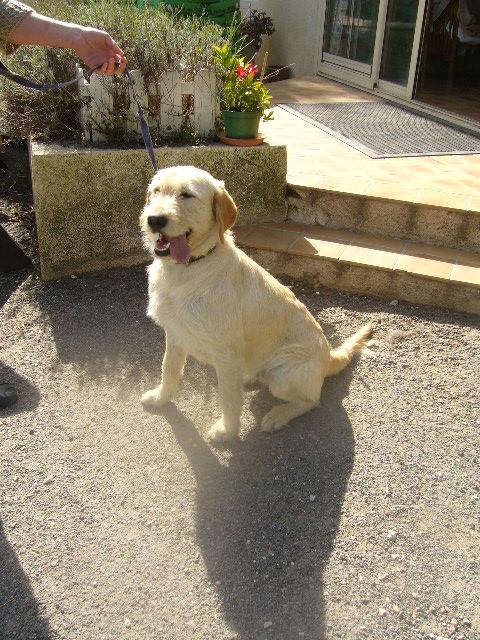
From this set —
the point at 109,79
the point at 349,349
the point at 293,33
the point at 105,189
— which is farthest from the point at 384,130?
the point at 293,33

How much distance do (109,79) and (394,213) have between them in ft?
9.34

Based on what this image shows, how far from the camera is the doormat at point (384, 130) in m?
6.36

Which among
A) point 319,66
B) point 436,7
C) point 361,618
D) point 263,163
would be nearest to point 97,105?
point 263,163

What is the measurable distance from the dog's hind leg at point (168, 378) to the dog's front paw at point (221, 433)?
0.41m

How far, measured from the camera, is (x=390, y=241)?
5.14 metres

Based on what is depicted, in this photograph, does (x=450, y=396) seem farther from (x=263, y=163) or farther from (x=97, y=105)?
(x=97, y=105)

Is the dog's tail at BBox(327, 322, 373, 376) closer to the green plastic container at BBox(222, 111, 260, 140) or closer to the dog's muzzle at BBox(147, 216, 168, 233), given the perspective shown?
the dog's muzzle at BBox(147, 216, 168, 233)

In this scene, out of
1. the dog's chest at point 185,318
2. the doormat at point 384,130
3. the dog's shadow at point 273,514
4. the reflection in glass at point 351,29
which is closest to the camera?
the dog's shadow at point 273,514

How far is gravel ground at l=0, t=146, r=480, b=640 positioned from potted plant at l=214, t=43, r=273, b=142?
2169 millimetres

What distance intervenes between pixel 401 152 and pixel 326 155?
90cm

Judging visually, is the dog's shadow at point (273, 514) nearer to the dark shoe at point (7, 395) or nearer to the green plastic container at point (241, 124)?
the dark shoe at point (7, 395)

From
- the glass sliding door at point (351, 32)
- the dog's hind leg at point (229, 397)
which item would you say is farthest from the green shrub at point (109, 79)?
the glass sliding door at point (351, 32)

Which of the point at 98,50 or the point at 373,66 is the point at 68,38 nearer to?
the point at 98,50

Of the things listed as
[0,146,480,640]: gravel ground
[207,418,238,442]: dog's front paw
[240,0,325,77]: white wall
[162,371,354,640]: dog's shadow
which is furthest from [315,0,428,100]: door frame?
[207,418,238,442]: dog's front paw
